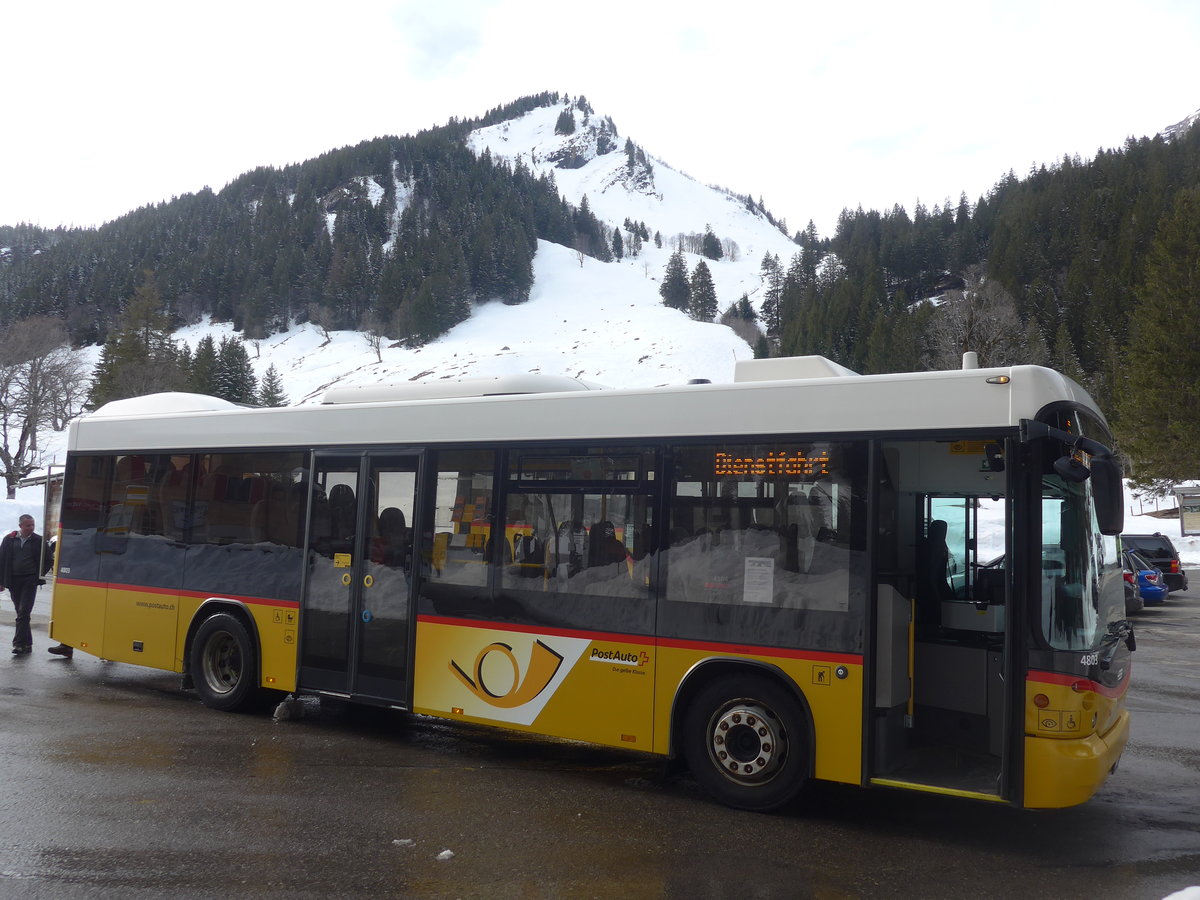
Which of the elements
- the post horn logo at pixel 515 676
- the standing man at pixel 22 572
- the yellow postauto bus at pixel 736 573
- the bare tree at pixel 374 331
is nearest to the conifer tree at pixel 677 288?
the bare tree at pixel 374 331

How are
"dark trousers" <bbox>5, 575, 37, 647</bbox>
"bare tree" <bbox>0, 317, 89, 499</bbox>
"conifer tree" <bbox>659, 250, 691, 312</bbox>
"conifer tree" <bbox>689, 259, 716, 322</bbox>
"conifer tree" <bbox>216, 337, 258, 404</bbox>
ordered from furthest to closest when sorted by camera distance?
1. "conifer tree" <bbox>659, 250, 691, 312</bbox>
2. "conifer tree" <bbox>689, 259, 716, 322</bbox>
3. "conifer tree" <bbox>216, 337, 258, 404</bbox>
4. "bare tree" <bbox>0, 317, 89, 499</bbox>
5. "dark trousers" <bbox>5, 575, 37, 647</bbox>

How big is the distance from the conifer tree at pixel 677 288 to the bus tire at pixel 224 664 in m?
139

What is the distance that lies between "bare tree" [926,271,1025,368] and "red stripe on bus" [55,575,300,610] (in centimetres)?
4228

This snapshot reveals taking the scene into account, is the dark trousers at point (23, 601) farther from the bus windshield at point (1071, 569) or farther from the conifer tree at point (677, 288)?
the conifer tree at point (677, 288)

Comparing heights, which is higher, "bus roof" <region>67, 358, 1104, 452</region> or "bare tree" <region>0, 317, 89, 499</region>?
"bare tree" <region>0, 317, 89, 499</region>

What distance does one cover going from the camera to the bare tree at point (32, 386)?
54.4 m

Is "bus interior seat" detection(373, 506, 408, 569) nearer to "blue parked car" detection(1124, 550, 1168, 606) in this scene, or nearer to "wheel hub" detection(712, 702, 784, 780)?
"wheel hub" detection(712, 702, 784, 780)

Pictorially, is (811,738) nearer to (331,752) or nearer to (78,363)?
(331,752)

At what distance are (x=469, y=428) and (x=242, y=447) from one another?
2878mm

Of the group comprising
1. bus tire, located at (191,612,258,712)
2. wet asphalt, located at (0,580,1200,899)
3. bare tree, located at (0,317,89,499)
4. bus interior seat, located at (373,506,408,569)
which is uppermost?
bare tree, located at (0,317,89,499)

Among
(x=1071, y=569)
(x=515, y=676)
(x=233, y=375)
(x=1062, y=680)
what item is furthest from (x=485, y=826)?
(x=233, y=375)

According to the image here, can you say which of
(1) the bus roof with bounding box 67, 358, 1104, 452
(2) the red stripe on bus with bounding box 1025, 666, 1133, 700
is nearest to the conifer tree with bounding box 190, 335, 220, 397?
(1) the bus roof with bounding box 67, 358, 1104, 452

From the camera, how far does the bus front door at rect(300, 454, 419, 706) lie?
25.9ft

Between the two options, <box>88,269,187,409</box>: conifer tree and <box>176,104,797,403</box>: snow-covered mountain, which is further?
<box>176,104,797,403</box>: snow-covered mountain
